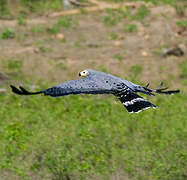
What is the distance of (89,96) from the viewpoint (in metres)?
8.34

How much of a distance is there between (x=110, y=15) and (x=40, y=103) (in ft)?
18.5

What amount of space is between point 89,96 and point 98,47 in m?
3.27

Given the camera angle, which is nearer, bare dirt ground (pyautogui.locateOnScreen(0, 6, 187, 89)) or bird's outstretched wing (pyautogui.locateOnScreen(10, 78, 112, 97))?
bird's outstretched wing (pyautogui.locateOnScreen(10, 78, 112, 97))

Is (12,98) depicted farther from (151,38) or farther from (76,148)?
(151,38)

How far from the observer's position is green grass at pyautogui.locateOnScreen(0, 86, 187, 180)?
216 inches

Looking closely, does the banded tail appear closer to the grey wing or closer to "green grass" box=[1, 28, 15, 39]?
the grey wing

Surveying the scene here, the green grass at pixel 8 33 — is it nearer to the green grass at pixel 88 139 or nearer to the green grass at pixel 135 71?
the green grass at pixel 135 71

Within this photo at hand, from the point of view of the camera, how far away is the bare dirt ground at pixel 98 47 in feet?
33.0

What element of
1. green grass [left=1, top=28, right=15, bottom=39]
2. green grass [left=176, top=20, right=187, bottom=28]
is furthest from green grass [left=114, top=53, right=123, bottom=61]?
green grass [left=1, top=28, right=15, bottom=39]

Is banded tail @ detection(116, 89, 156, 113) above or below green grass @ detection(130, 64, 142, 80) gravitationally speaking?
above

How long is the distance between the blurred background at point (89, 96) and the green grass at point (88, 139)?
0.04 feet

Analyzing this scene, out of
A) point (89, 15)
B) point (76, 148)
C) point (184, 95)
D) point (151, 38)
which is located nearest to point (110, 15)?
point (89, 15)

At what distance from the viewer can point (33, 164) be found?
18.3ft

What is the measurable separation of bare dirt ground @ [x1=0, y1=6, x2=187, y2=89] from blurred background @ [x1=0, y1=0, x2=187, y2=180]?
21mm
